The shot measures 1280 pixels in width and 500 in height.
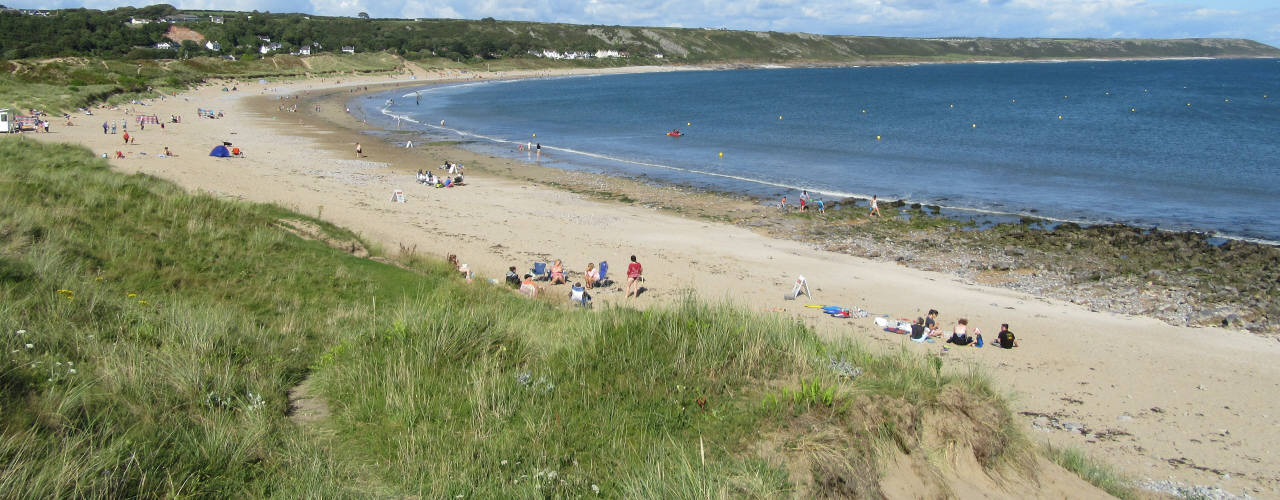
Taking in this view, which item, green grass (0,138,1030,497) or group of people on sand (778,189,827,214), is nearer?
green grass (0,138,1030,497)

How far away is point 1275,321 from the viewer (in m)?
15.2

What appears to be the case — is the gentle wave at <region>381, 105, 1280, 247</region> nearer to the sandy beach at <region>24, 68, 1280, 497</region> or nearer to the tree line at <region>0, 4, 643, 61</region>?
the sandy beach at <region>24, 68, 1280, 497</region>

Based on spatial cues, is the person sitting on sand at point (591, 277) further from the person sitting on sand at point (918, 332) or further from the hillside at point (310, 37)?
the hillside at point (310, 37)

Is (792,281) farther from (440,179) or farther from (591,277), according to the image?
(440,179)

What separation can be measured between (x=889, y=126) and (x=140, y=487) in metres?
57.7

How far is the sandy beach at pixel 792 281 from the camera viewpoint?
Result: 400 inches

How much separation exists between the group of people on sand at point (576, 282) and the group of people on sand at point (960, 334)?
5.44 meters

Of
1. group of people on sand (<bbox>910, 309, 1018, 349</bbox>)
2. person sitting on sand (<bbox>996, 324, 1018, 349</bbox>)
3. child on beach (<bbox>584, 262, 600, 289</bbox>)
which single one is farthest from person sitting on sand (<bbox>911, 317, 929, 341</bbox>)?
child on beach (<bbox>584, 262, 600, 289</bbox>)

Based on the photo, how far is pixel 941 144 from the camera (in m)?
46.0

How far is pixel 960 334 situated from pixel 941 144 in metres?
36.0

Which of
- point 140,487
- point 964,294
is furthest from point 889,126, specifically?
point 140,487

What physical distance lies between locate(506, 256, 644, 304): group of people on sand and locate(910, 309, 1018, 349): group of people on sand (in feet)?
17.8

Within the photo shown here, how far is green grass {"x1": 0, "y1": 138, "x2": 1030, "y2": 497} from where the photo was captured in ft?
14.8

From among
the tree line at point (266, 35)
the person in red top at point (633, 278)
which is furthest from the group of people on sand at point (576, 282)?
the tree line at point (266, 35)
